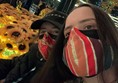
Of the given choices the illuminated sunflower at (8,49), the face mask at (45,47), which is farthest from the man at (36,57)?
the illuminated sunflower at (8,49)

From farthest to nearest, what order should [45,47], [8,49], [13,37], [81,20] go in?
[13,37]
[8,49]
[45,47]
[81,20]

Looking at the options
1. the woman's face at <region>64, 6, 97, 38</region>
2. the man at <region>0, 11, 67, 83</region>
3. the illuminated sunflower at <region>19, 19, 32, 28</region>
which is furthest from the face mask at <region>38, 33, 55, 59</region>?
the illuminated sunflower at <region>19, 19, 32, 28</region>

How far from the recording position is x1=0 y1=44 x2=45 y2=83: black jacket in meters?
2.27

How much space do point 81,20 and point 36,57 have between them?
806 millimetres

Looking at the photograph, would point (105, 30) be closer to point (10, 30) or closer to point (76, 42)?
point (76, 42)

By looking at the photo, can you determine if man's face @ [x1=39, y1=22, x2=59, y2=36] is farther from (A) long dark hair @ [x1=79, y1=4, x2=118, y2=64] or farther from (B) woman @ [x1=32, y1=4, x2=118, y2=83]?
(A) long dark hair @ [x1=79, y1=4, x2=118, y2=64]

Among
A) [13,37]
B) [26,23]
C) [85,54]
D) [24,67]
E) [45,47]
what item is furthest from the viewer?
[26,23]

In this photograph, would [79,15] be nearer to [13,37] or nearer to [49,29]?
[49,29]

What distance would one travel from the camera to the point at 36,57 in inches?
94.3

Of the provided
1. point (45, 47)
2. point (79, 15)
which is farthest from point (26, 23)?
point (79, 15)

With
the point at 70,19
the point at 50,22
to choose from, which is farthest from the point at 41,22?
the point at 70,19

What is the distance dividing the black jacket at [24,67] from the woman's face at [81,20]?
60 centimetres

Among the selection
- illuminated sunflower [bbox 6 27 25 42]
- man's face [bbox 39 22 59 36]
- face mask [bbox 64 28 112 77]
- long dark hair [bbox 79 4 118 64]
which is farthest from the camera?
illuminated sunflower [bbox 6 27 25 42]

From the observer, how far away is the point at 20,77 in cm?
232
